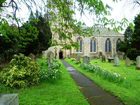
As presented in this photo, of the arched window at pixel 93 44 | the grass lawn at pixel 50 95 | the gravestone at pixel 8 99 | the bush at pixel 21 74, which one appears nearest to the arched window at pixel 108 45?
the arched window at pixel 93 44

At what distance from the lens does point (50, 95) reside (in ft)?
46.4

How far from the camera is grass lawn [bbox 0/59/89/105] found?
40.7 ft

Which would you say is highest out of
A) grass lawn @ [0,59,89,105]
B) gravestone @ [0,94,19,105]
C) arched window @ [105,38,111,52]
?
arched window @ [105,38,111,52]

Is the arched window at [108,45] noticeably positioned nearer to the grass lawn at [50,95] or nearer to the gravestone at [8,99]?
the grass lawn at [50,95]

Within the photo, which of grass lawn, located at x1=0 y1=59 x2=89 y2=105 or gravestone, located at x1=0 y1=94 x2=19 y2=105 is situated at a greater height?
gravestone, located at x1=0 y1=94 x2=19 y2=105

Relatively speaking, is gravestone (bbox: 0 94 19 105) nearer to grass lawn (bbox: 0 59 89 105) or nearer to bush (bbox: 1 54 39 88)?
grass lawn (bbox: 0 59 89 105)

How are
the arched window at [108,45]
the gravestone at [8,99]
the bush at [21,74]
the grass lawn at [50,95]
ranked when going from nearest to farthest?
the gravestone at [8,99] < the grass lawn at [50,95] < the bush at [21,74] < the arched window at [108,45]

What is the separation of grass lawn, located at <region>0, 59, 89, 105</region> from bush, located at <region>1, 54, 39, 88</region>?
1.46 ft

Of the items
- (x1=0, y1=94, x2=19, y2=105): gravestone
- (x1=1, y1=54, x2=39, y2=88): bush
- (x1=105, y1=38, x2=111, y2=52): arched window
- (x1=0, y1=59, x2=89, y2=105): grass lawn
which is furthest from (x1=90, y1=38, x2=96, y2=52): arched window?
(x1=0, y1=94, x2=19, y2=105): gravestone

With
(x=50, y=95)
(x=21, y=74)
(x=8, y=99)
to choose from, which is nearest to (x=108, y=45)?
(x=21, y=74)

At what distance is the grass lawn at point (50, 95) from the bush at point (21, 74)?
17.5 inches

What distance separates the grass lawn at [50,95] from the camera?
40.7 feet

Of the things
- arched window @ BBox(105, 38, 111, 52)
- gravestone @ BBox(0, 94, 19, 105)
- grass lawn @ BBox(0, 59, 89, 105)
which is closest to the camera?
gravestone @ BBox(0, 94, 19, 105)

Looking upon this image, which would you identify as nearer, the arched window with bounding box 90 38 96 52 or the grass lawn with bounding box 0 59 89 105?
the grass lawn with bounding box 0 59 89 105
